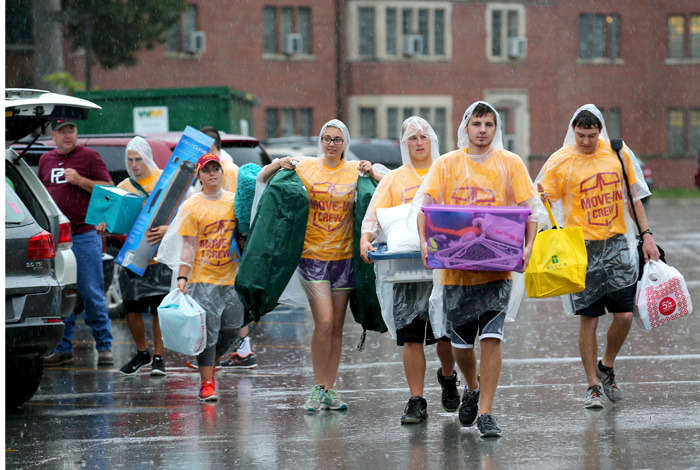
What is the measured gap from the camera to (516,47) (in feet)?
136

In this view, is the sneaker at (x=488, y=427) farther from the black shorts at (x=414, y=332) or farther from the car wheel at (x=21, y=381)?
the car wheel at (x=21, y=381)

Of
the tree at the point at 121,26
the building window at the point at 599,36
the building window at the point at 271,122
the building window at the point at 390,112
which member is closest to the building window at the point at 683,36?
the building window at the point at 599,36

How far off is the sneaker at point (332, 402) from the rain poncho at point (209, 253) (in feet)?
3.53

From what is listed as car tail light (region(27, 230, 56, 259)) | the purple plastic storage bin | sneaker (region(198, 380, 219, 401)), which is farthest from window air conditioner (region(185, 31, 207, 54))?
the purple plastic storage bin

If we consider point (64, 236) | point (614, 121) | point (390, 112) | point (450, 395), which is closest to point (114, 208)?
point (64, 236)

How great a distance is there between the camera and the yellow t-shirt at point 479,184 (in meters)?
6.53

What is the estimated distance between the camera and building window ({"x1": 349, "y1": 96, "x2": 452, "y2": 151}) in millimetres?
39719

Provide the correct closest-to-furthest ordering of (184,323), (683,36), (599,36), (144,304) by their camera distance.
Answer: (184,323)
(144,304)
(599,36)
(683,36)

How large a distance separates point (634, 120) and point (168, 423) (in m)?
40.3

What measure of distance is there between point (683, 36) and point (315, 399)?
4109 centimetres

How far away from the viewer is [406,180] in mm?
A: 7164

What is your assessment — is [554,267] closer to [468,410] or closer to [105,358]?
[468,410]

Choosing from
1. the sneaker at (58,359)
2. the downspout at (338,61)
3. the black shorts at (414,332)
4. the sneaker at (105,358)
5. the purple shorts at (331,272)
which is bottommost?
the sneaker at (58,359)

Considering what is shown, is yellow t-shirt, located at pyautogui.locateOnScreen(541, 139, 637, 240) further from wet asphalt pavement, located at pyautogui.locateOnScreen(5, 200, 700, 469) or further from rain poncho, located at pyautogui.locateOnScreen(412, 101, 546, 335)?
wet asphalt pavement, located at pyautogui.locateOnScreen(5, 200, 700, 469)
